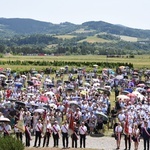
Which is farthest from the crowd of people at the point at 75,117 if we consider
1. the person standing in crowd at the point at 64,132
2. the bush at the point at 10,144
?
the bush at the point at 10,144

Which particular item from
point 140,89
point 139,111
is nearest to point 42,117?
point 139,111

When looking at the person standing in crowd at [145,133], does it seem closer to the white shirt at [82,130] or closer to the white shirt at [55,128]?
the white shirt at [82,130]

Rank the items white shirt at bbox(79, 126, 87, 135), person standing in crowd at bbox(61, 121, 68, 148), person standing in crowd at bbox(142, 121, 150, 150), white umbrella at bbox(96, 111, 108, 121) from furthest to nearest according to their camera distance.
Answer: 1. white umbrella at bbox(96, 111, 108, 121)
2. person standing in crowd at bbox(61, 121, 68, 148)
3. white shirt at bbox(79, 126, 87, 135)
4. person standing in crowd at bbox(142, 121, 150, 150)

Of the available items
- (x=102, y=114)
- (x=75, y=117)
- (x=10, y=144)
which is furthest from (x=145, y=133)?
(x=10, y=144)

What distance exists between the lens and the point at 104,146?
2347 cm

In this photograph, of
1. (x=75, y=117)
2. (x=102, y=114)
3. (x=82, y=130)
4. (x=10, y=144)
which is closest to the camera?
(x=10, y=144)

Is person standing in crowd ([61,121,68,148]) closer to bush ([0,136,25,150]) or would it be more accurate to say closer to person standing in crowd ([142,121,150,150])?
person standing in crowd ([142,121,150,150])

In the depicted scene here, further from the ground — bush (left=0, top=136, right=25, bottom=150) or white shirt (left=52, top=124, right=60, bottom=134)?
bush (left=0, top=136, right=25, bottom=150)

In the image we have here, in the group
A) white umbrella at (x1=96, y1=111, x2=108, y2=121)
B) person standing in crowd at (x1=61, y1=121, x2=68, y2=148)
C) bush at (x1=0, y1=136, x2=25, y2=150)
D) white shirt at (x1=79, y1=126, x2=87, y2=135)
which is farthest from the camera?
white umbrella at (x1=96, y1=111, x2=108, y2=121)

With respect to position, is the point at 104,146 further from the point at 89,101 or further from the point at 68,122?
the point at 89,101

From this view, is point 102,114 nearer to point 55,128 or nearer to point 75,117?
point 75,117

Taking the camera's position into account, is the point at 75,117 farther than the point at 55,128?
Yes

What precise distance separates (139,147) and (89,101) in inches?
248

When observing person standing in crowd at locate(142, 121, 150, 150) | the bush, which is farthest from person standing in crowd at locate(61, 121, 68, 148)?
the bush
